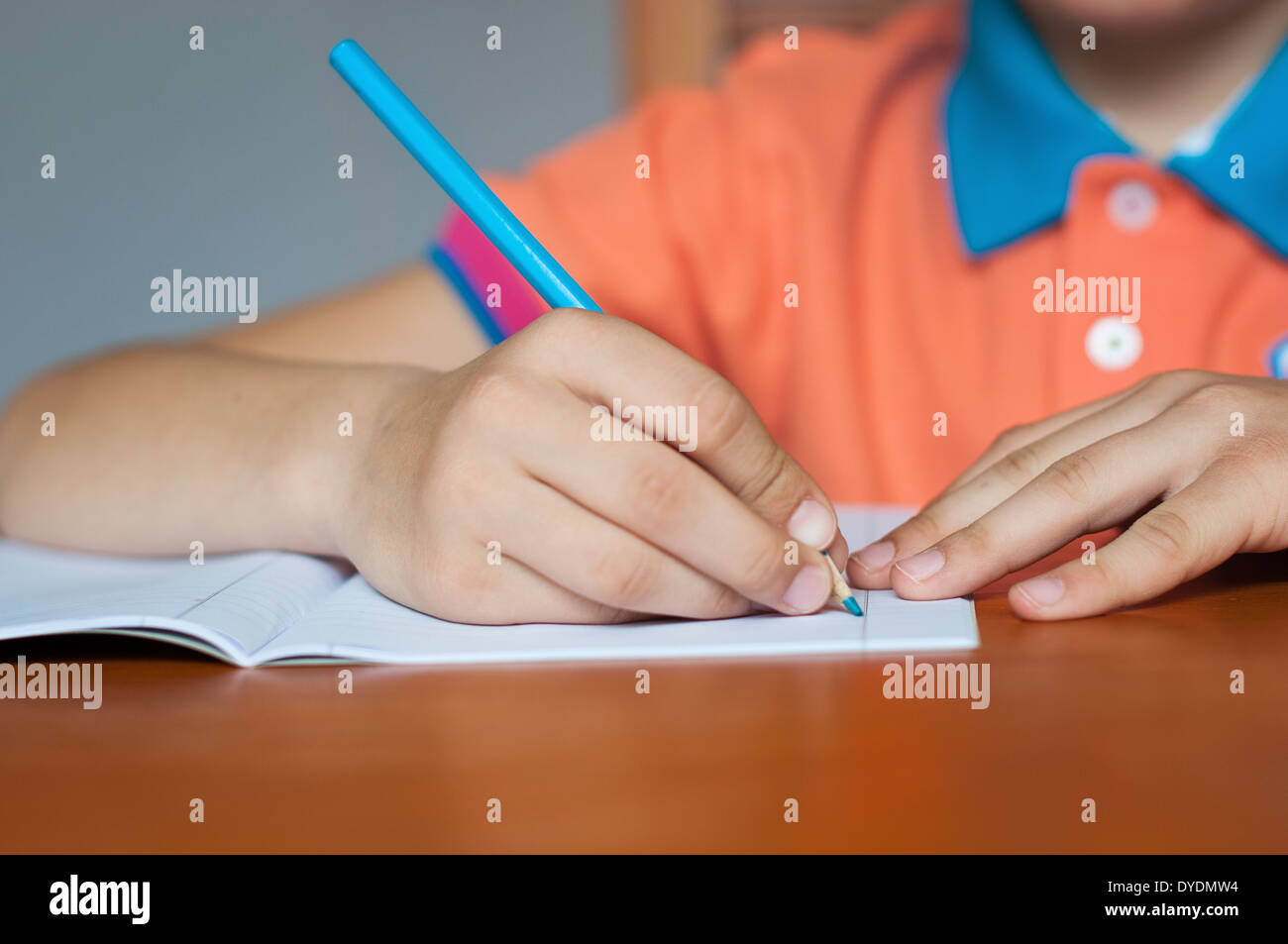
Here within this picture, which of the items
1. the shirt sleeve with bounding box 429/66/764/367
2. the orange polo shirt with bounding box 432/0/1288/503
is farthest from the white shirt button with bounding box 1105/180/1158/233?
the shirt sleeve with bounding box 429/66/764/367

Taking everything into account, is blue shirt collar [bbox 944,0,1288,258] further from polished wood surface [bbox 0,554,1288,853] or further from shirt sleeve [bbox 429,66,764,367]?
polished wood surface [bbox 0,554,1288,853]

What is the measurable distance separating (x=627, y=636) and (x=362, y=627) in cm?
10

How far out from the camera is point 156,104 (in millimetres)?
1954

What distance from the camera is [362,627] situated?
1.54 feet

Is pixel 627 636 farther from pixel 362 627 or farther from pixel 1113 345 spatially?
pixel 1113 345

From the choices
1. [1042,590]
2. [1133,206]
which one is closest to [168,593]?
[1042,590]

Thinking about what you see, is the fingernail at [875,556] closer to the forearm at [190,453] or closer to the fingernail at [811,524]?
the fingernail at [811,524]

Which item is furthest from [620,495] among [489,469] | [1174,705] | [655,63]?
[655,63]

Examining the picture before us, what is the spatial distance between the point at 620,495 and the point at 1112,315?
50 cm

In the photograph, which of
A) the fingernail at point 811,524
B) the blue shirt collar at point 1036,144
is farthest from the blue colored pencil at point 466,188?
the blue shirt collar at point 1036,144

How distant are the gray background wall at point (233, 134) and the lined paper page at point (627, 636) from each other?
5.08ft

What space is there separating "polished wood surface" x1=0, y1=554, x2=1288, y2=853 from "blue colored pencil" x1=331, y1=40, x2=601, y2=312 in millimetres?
164

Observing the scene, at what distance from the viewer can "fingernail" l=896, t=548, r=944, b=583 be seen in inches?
19.0

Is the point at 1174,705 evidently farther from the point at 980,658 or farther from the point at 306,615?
the point at 306,615
